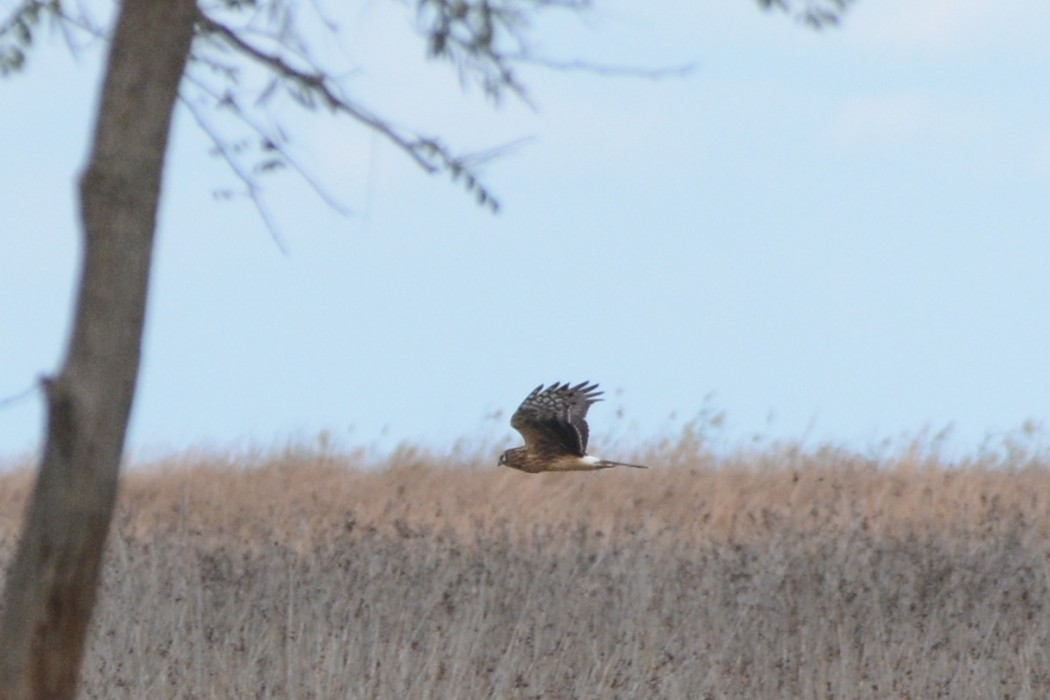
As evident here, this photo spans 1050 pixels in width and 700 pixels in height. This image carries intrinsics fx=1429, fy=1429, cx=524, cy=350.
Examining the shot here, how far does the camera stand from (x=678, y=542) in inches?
407

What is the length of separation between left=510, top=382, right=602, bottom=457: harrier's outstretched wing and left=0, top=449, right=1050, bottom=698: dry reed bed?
77cm

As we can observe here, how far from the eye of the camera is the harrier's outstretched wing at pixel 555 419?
8641 mm

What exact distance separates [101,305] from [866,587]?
6.08 metres

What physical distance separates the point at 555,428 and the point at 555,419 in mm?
92

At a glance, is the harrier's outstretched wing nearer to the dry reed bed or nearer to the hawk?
the hawk

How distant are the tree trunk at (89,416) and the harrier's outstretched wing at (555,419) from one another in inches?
182

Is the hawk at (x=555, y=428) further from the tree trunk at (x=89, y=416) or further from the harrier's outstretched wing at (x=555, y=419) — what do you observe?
the tree trunk at (x=89, y=416)

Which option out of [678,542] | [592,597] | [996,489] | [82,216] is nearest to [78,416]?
[82,216]

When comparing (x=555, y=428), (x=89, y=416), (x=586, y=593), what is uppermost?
(x=555, y=428)

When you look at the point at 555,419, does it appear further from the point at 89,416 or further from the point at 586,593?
A: the point at 89,416

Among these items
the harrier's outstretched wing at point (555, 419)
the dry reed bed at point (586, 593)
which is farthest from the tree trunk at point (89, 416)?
the harrier's outstretched wing at point (555, 419)

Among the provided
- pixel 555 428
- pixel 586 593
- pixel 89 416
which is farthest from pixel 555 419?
pixel 89 416

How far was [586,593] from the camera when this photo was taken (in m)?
8.50

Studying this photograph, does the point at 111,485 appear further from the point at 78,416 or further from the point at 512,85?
the point at 512,85
